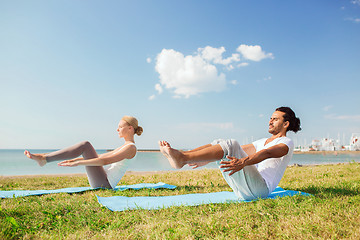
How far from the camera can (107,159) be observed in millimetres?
4730

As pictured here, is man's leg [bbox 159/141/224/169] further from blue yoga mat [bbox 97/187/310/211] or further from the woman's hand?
the woman's hand

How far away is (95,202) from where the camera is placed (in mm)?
3928

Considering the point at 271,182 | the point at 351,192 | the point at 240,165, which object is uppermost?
the point at 240,165

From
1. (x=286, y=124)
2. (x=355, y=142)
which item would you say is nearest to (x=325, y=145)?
(x=355, y=142)

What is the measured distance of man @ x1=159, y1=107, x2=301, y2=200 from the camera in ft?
9.69

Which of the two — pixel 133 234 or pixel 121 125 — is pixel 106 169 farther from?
pixel 133 234

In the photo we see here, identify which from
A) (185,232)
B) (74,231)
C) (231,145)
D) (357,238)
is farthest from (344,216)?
(74,231)

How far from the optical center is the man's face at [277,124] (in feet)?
12.9

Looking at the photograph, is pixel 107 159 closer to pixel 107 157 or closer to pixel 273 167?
pixel 107 157

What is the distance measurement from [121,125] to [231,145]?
2864mm

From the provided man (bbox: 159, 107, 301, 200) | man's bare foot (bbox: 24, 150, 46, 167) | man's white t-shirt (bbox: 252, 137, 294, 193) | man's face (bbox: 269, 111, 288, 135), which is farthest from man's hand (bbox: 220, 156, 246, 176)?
man's bare foot (bbox: 24, 150, 46, 167)

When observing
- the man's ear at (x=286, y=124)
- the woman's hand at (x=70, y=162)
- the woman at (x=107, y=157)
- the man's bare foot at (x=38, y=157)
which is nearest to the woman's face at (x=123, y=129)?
the woman at (x=107, y=157)

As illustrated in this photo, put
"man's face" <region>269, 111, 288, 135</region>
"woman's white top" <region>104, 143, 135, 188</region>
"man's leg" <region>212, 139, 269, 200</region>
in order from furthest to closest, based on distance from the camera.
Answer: "woman's white top" <region>104, 143, 135, 188</region>
"man's face" <region>269, 111, 288, 135</region>
"man's leg" <region>212, 139, 269, 200</region>

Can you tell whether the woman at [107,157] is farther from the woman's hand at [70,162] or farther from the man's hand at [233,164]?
the man's hand at [233,164]
